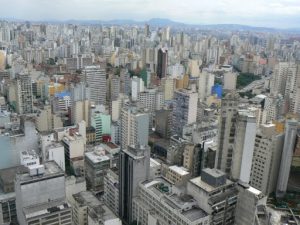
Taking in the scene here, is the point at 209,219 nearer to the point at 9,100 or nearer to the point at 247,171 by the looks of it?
the point at 247,171

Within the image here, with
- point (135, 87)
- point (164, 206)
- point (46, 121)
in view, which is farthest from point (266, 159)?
point (135, 87)

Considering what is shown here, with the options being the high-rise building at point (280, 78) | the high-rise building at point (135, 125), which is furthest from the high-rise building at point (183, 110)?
the high-rise building at point (280, 78)

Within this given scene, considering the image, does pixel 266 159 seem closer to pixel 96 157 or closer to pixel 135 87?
pixel 96 157

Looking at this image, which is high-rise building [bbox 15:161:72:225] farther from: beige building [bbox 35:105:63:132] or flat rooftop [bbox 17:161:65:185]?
beige building [bbox 35:105:63:132]

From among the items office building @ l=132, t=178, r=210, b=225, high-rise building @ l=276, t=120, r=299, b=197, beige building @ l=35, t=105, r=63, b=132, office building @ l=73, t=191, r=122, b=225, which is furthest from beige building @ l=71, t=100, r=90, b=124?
high-rise building @ l=276, t=120, r=299, b=197

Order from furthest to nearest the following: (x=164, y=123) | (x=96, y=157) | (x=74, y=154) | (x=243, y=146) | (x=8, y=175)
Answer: (x=164, y=123) < (x=74, y=154) < (x=96, y=157) < (x=8, y=175) < (x=243, y=146)

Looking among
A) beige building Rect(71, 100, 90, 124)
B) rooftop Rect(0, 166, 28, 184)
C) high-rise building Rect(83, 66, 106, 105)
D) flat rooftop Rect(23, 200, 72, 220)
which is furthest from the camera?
high-rise building Rect(83, 66, 106, 105)
